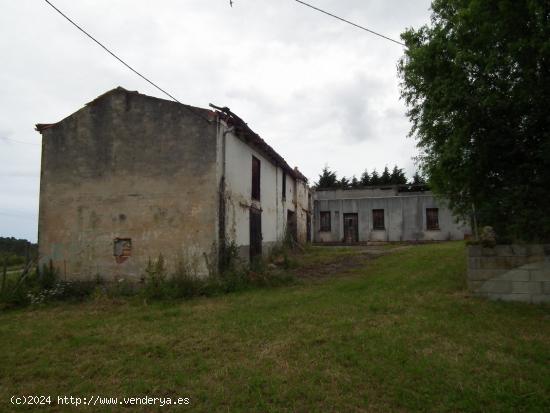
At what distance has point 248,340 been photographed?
17.7 ft

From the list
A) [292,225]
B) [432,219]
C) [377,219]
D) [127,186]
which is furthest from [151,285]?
[432,219]

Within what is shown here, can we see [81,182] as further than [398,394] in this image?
Yes

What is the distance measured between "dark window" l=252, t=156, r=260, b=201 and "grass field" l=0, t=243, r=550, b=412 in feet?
19.1

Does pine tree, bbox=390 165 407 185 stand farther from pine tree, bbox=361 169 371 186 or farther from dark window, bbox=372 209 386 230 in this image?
dark window, bbox=372 209 386 230

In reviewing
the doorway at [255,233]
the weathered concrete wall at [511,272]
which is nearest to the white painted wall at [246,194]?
the doorway at [255,233]

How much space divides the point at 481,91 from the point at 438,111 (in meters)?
0.83

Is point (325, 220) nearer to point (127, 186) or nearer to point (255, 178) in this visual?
point (255, 178)

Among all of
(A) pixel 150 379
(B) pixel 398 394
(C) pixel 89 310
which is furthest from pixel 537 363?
(C) pixel 89 310

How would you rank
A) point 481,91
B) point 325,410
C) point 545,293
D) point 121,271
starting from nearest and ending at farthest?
point 325,410, point 545,293, point 481,91, point 121,271

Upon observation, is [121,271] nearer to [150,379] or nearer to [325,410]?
[150,379]

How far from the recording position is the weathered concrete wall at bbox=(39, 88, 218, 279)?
10.0m

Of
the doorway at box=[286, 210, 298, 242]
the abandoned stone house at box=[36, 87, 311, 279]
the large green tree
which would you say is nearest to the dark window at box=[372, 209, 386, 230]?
the doorway at box=[286, 210, 298, 242]

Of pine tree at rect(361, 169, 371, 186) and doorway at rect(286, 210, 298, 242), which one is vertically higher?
pine tree at rect(361, 169, 371, 186)

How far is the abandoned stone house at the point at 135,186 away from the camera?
10.0 metres
